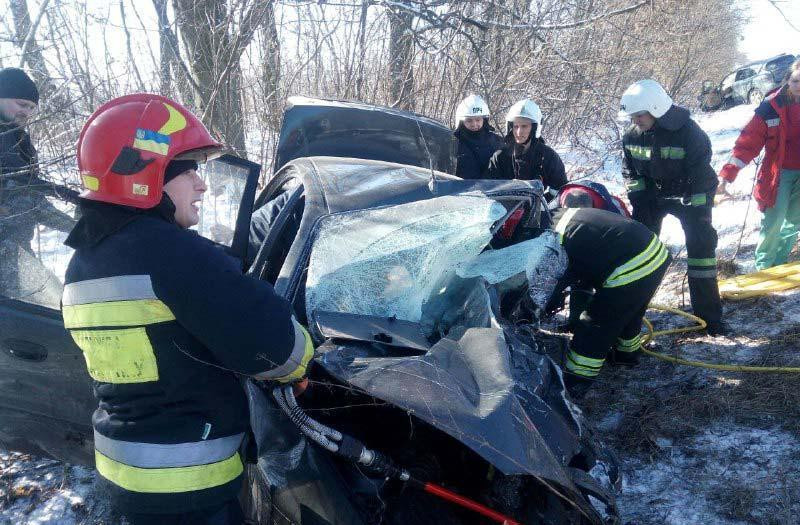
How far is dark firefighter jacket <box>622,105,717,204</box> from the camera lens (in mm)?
4180

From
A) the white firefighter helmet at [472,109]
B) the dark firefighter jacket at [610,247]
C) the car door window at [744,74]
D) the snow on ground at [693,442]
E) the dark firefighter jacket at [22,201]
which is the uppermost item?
the car door window at [744,74]

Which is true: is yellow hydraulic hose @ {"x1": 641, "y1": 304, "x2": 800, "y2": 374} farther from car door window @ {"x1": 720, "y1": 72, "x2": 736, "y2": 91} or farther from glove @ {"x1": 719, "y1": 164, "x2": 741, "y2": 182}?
car door window @ {"x1": 720, "y1": 72, "x2": 736, "y2": 91}

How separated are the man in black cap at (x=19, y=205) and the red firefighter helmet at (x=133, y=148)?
1368 mm

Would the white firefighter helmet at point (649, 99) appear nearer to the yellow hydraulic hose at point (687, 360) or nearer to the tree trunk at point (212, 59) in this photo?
the yellow hydraulic hose at point (687, 360)

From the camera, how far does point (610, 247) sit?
3309mm

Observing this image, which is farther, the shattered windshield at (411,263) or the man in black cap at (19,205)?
the man in black cap at (19,205)

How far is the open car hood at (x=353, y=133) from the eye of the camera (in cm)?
403

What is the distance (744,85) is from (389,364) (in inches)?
782

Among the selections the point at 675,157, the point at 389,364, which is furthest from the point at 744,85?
the point at 389,364

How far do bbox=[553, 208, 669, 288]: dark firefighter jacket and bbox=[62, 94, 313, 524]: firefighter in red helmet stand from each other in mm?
2086

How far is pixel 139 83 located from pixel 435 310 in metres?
4.49

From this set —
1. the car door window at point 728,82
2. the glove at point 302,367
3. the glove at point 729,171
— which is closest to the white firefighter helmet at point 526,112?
the glove at point 729,171

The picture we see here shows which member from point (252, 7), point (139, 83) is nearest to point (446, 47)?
point (252, 7)

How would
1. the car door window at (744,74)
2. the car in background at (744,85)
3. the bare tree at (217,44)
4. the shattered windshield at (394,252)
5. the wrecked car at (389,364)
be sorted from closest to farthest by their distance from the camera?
the wrecked car at (389,364) < the shattered windshield at (394,252) < the bare tree at (217,44) < the car in background at (744,85) < the car door window at (744,74)
